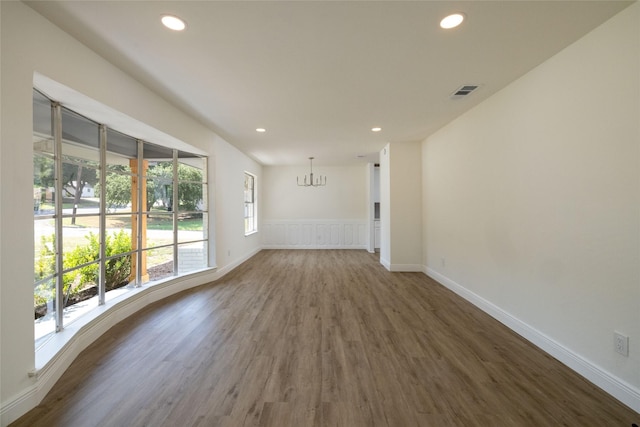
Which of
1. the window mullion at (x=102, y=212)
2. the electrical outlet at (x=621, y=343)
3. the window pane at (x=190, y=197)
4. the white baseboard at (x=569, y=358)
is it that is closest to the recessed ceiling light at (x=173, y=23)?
the window mullion at (x=102, y=212)

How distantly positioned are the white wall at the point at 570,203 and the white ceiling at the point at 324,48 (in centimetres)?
29

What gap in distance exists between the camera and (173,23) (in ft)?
5.80

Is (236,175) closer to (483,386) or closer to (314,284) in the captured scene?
(314,284)

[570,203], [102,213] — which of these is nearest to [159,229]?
[102,213]

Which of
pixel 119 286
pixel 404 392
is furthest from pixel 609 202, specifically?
pixel 119 286

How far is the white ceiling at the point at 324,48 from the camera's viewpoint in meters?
1.67

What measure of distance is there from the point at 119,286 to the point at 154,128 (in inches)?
80.8

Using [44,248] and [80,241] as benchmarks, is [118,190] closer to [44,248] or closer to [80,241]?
[80,241]

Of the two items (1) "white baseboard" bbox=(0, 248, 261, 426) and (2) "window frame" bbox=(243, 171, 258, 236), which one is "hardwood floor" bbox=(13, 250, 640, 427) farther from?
(2) "window frame" bbox=(243, 171, 258, 236)

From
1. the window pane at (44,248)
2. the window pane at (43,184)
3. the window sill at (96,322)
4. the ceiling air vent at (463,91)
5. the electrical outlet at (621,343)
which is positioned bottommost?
the window sill at (96,322)

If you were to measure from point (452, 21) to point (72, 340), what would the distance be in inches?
153

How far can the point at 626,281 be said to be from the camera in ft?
5.57

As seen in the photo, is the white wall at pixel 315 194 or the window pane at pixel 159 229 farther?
the white wall at pixel 315 194

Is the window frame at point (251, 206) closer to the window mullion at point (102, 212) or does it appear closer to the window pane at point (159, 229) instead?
the window pane at point (159, 229)
